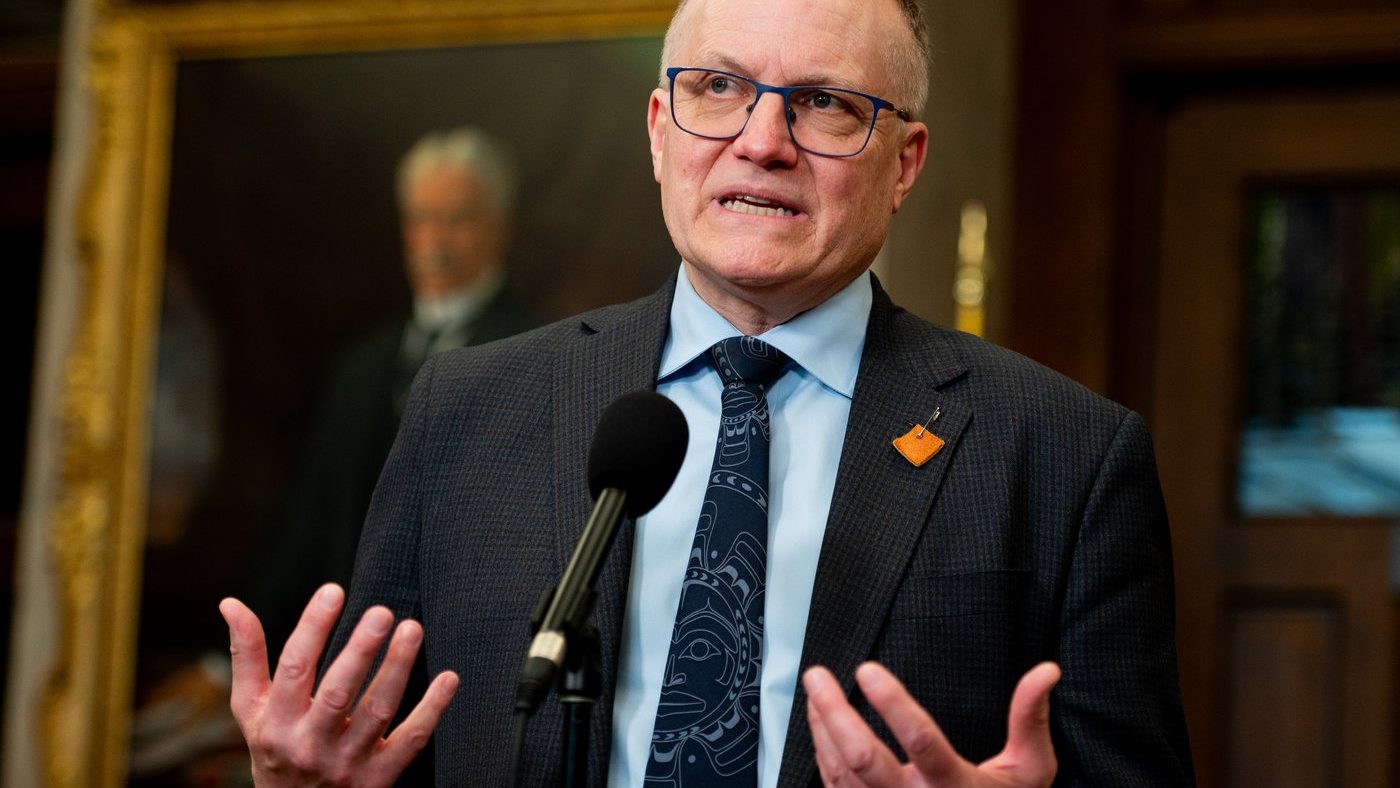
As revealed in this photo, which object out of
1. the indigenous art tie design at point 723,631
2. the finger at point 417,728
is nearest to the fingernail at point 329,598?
the finger at point 417,728

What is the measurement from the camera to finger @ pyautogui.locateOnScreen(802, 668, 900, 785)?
139 cm

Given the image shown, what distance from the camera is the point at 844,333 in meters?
1.93

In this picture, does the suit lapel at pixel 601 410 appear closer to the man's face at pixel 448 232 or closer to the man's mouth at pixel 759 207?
the man's mouth at pixel 759 207

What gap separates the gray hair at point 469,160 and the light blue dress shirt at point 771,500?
184cm

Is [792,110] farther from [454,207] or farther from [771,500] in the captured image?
[454,207]

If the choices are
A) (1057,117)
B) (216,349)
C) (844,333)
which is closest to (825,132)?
(844,333)

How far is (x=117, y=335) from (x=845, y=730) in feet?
10.3

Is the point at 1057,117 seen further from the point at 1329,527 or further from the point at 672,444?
the point at 672,444

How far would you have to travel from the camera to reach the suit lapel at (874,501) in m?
1.69

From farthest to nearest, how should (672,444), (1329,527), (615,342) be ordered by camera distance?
1. (1329,527)
2. (615,342)
3. (672,444)

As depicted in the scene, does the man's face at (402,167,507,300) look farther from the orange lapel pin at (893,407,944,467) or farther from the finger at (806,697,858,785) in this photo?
the finger at (806,697,858,785)

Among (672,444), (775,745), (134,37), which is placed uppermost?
(134,37)

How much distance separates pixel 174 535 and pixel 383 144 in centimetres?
107

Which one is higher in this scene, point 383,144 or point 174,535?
point 383,144
